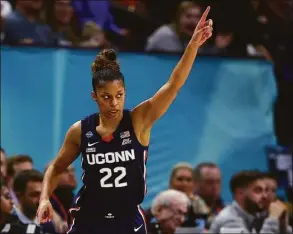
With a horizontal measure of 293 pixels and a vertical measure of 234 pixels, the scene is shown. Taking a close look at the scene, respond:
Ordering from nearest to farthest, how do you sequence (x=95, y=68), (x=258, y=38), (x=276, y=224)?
(x=95, y=68) < (x=276, y=224) < (x=258, y=38)

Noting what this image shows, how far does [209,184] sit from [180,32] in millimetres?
2020

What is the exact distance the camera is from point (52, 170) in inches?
220

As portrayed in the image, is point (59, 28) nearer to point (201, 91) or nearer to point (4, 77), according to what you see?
point (4, 77)

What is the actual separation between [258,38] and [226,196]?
195cm

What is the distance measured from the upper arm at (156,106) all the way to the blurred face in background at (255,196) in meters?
2.87

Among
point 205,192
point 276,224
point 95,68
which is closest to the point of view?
point 95,68

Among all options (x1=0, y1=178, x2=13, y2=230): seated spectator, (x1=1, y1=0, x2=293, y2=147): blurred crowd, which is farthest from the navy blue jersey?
(x1=1, y1=0, x2=293, y2=147): blurred crowd

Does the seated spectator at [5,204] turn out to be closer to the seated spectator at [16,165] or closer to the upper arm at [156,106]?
the seated spectator at [16,165]

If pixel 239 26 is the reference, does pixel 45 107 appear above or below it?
below

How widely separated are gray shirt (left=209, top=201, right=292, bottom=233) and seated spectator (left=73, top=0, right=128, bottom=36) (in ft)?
11.2

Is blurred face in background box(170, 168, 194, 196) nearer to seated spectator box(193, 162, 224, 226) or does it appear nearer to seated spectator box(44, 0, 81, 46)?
seated spectator box(193, 162, 224, 226)

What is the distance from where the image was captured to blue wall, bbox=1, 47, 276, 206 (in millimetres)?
9242

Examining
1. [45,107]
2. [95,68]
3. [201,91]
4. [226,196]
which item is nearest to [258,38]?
[201,91]

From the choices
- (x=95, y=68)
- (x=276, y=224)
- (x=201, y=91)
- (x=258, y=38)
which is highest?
(x=258, y=38)
